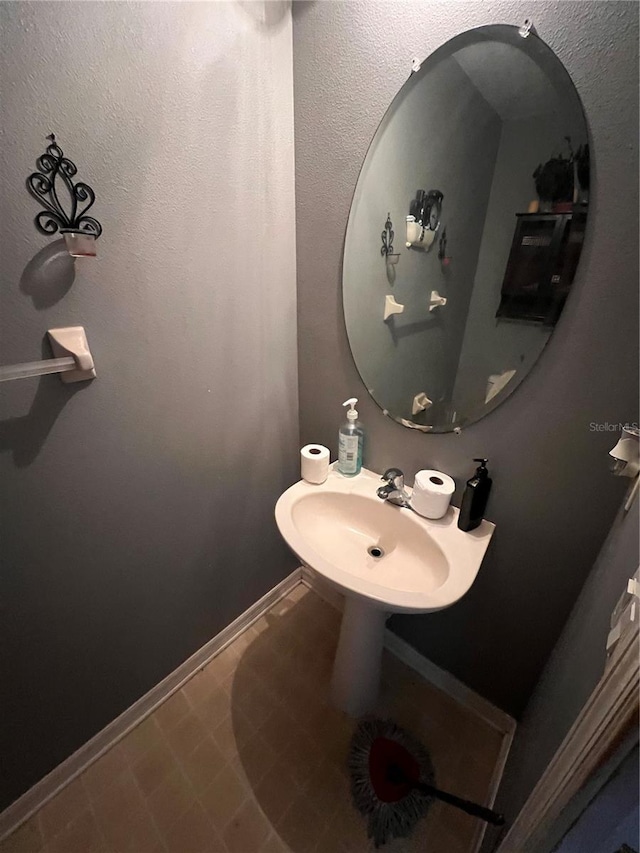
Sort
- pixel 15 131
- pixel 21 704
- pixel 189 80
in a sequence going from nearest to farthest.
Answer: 1. pixel 15 131
2. pixel 189 80
3. pixel 21 704

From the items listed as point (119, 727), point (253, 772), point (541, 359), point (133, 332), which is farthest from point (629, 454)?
point (119, 727)

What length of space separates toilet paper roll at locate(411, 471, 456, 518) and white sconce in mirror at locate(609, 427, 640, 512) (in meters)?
0.34

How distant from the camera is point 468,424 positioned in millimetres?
845

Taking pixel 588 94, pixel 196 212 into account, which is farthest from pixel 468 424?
pixel 196 212

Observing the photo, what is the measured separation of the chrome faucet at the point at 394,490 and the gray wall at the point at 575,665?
0.42 metres

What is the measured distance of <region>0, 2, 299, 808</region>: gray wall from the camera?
1.93 feet

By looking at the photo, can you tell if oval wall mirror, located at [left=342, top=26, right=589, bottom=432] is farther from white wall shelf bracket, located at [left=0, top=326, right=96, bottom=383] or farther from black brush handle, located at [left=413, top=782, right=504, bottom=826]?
black brush handle, located at [left=413, top=782, right=504, bottom=826]

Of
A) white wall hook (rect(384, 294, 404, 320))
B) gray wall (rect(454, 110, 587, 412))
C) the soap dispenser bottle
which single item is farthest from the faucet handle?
white wall hook (rect(384, 294, 404, 320))

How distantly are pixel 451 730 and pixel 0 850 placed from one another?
1266 mm

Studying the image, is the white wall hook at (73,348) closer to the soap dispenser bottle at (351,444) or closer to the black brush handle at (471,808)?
the soap dispenser bottle at (351,444)

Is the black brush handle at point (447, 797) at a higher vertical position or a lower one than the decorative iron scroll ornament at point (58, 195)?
lower

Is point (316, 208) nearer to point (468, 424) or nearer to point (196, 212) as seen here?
point (196, 212)

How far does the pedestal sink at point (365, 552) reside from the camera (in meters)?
0.76

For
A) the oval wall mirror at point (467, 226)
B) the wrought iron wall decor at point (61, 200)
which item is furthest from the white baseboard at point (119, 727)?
the wrought iron wall decor at point (61, 200)
